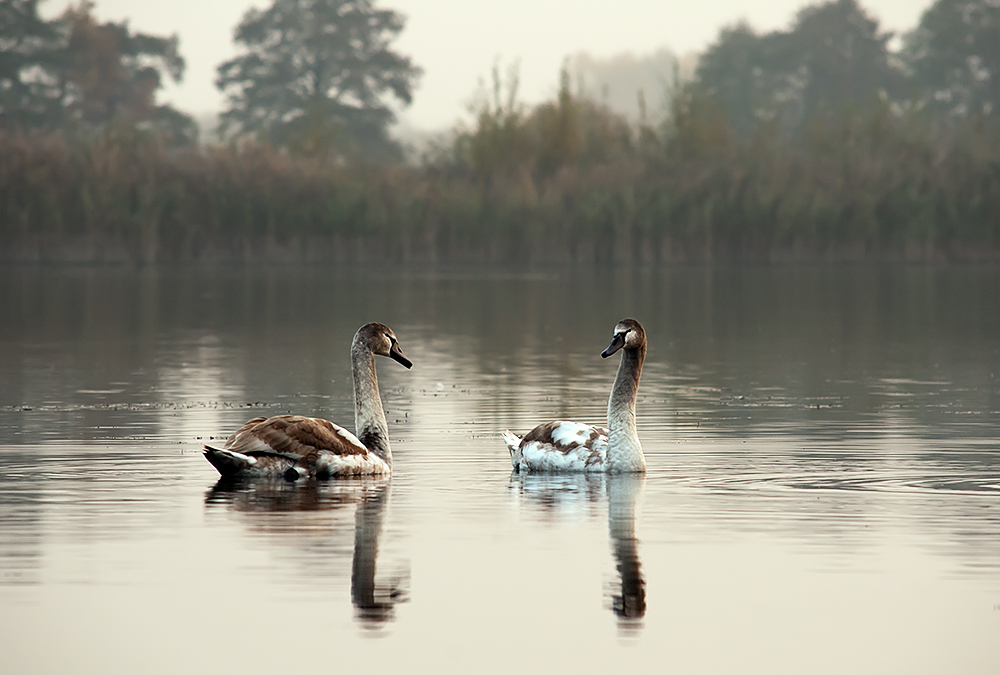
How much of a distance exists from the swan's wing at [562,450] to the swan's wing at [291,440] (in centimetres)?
137

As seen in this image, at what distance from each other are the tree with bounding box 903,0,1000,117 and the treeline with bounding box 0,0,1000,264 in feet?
129

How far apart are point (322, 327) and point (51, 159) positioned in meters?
23.1

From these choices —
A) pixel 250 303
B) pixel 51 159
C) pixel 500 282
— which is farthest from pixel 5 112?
pixel 250 303

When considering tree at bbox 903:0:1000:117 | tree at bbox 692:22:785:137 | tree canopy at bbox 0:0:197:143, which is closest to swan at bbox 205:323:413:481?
tree canopy at bbox 0:0:197:143

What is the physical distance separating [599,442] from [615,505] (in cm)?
171

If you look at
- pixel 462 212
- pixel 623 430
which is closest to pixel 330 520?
pixel 623 430

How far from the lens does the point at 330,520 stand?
10.3 metres

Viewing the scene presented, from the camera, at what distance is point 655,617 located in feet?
25.5

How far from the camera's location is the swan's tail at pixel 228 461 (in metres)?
11.5

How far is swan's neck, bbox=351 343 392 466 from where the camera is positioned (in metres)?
12.5

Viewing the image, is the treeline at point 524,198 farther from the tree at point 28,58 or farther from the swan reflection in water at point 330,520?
the swan reflection in water at point 330,520

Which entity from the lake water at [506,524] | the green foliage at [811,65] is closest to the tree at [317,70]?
the green foliage at [811,65]

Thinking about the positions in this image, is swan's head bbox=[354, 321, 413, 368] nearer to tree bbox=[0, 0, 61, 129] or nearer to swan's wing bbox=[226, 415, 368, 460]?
swan's wing bbox=[226, 415, 368, 460]

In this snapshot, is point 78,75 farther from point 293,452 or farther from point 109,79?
point 293,452
